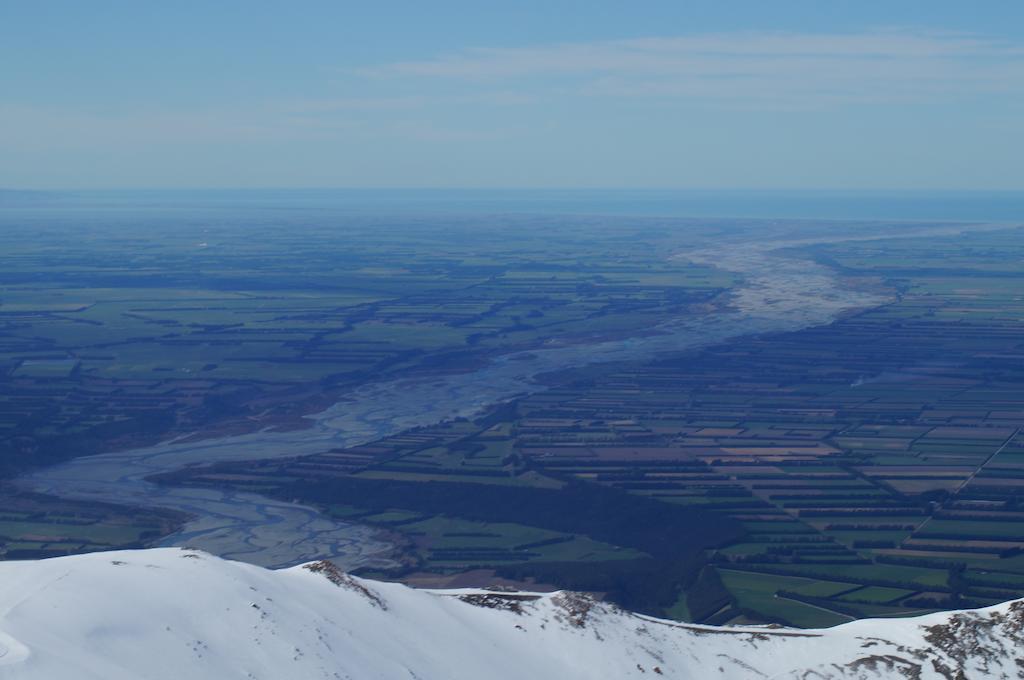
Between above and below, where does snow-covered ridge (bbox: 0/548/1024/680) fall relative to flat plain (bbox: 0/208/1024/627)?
above

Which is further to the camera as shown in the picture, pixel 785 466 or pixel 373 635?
pixel 785 466

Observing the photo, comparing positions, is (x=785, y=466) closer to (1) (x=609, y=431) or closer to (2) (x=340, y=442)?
(1) (x=609, y=431)

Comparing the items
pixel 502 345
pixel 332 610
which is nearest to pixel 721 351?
pixel 502 345

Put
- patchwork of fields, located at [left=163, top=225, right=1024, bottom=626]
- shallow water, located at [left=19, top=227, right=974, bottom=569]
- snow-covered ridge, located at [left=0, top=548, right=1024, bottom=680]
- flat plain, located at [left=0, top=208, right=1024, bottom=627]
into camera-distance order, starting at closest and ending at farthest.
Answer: snow-covered ridge, located at [left=0, top=548, right=1024, bottom=680] → patchwork of fields, located at [left=163, top=225, right=1024, bottom=626] → flat plain, located at [left=0, top=208, right=1024, bottom=627] → shallow water, located at [left=19, top=227, right=974, bottom=569]

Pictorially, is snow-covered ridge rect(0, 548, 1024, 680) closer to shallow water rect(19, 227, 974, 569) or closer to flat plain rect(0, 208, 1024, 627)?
flat plain rect(0, 208, 1024, 627)

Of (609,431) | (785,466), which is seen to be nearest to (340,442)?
(609,431)

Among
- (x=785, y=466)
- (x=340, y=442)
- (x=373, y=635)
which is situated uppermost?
(x=373, y=635)

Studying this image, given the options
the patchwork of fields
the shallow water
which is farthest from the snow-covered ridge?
the shallow water

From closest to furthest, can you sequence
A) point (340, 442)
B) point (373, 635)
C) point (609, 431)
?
point (373, 635)
point (340, 442)
point (609, 431)

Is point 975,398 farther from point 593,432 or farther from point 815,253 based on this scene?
point 815,253
